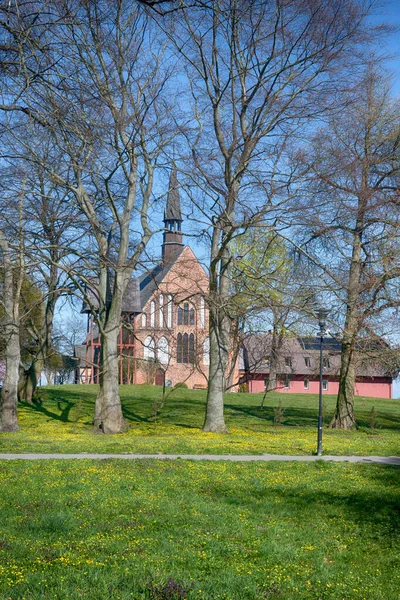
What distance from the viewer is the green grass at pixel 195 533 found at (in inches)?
255

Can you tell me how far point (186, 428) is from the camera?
2553cm

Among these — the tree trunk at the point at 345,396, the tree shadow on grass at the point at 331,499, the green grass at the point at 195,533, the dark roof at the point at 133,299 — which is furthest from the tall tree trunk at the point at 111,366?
the dark roof at the point at 133,299

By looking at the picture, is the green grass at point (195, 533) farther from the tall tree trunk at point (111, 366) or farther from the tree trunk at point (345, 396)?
the tree trunk at point (345, 396)

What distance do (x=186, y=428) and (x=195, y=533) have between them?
17459 millimetres

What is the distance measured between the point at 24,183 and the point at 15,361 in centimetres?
597

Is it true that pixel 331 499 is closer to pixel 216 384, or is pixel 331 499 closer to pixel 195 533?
pixel 195 533

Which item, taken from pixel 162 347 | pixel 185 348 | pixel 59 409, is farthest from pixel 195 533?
pixel 185 348

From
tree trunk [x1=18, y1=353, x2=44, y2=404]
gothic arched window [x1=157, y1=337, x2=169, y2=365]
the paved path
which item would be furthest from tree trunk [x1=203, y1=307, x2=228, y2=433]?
tree trunk [x1=18, y1=353, x2=44, y2=404]

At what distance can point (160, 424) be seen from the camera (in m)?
27.4

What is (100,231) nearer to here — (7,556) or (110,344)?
(110,344)

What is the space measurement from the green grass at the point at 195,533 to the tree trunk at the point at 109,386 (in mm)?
10168

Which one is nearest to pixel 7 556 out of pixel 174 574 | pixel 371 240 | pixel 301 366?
pixel 174 574

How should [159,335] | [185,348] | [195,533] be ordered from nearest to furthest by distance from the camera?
[195,533], [159,335], [185,348]

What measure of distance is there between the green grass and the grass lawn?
4.16 meters
